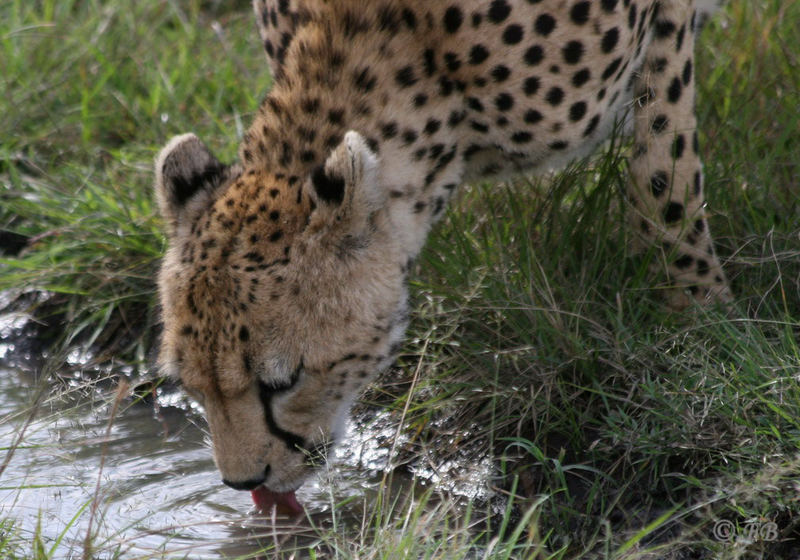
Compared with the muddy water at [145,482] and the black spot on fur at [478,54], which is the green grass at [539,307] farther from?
the black spot on fur at [478,54]

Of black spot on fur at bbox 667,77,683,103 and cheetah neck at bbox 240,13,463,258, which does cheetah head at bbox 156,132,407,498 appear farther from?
black spot on fur at bbox 667,77,683,103

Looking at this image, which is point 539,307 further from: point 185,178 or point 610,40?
point 185,178

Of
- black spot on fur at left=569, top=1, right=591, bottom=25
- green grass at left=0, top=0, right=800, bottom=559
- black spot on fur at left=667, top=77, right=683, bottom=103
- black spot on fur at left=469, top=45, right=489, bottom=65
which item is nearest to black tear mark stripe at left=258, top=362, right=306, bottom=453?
green grass at left=0, top=0, right=800, bottom=559

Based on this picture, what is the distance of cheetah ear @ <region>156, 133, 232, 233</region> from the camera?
4102mm

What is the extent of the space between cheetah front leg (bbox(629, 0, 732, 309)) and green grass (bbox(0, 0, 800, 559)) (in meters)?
0.14

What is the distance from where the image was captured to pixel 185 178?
4.10 metres

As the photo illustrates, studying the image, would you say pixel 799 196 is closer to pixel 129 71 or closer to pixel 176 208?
pixel 176 208

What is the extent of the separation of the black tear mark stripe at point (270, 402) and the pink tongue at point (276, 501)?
0.27 metres

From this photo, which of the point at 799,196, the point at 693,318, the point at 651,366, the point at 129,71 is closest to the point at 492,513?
the point at 651,366

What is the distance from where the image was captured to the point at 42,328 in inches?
232

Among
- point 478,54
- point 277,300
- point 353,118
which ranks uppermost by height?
point 478,54

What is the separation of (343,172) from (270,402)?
2.71ft

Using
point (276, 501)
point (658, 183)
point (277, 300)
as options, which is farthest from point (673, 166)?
point (276, 501)

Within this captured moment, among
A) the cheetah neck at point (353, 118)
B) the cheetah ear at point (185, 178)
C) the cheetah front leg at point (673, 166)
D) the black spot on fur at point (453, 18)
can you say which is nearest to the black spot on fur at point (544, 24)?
the black spot on fur at point (453, 18)
